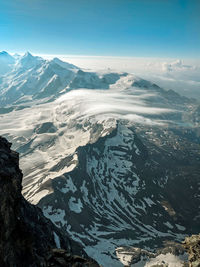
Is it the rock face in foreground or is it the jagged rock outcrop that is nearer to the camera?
the rock face in foreground

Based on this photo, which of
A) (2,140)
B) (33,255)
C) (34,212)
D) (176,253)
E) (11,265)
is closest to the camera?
(11,265)

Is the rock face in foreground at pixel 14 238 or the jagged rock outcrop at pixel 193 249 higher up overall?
the rock face in foreground at pixel 14 238

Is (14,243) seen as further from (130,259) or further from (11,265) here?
(130,259)

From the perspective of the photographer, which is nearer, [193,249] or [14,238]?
[14,238]

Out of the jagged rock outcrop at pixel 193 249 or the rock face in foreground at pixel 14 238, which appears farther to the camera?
the jagged rock outcrop at pixel 193 249

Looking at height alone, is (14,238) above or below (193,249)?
above

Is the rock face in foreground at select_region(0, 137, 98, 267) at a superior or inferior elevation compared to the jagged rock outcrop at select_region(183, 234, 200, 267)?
superior

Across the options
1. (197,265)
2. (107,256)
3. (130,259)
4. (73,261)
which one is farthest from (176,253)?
(73,261)

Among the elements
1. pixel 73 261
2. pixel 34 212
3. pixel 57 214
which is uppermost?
pixel 73 261
